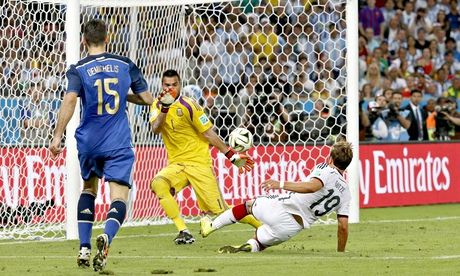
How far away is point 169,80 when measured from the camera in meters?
12.5

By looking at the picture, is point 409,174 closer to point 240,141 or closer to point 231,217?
point 240,141

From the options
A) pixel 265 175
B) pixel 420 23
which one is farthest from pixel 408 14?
pixel 265 175

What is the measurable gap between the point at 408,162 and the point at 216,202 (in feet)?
22.4

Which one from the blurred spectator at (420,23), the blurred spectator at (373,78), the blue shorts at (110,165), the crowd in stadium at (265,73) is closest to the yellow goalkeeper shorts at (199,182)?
the crowd in stadium at (265,73)

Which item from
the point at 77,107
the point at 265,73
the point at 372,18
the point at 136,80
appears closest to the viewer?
the point at 136,80

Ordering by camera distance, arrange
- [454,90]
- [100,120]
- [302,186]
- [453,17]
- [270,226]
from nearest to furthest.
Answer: [100,120] → [302,186] → [270,226] → [454,90] → [453,17]

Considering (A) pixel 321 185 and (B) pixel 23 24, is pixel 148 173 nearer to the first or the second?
(B) pixel 23 24

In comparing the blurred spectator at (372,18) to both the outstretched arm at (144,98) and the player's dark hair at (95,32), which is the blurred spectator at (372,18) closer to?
the outstretched arm at (144,98)

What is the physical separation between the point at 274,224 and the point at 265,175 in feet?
20.9

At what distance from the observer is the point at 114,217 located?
31.8ft

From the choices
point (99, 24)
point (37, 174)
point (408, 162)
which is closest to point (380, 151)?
point (408, 162)

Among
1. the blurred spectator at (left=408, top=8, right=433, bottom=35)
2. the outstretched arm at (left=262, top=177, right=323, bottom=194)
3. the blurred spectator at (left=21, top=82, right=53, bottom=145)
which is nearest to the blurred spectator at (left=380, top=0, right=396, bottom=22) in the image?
the blurred spectator at (left=408, top=8, right=433, bottom=35)

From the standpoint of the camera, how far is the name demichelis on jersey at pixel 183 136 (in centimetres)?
1291

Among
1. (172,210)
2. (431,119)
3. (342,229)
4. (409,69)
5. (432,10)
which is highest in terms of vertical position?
(432,10)
